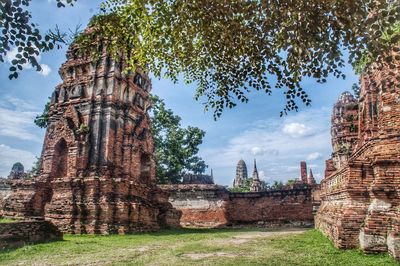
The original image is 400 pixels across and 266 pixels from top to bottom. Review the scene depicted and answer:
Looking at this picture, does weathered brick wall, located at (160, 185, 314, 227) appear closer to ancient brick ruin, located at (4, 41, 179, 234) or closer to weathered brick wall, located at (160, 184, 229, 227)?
weathered brick wall, located at (160, 184, 229, 227)

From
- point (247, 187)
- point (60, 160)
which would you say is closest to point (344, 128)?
point (60, 160)

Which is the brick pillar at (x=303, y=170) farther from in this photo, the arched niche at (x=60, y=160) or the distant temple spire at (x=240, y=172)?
the arched niche at (x=60, y=160)

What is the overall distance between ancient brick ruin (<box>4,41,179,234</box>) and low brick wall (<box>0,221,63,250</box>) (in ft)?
7.62

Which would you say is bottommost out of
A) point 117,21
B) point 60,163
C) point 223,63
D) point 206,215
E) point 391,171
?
point 206,215

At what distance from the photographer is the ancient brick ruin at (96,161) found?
38.6 ft

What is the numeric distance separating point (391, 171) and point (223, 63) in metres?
3.93

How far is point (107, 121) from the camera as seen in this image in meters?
13.4

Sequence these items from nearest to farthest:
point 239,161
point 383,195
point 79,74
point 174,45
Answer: point 174,45 → point 383,195 → point 79,74 → point 239,161

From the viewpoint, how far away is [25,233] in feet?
27.5

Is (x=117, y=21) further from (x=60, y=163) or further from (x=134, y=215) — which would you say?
(x=60, y=163)

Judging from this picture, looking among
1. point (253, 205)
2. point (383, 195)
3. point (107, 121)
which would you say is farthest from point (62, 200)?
point (253, 205)

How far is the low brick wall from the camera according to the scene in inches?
310

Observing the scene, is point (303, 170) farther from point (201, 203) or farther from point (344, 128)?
point (201, 203)

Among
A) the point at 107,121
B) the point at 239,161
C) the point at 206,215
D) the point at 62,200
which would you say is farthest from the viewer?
the point at 239,161
